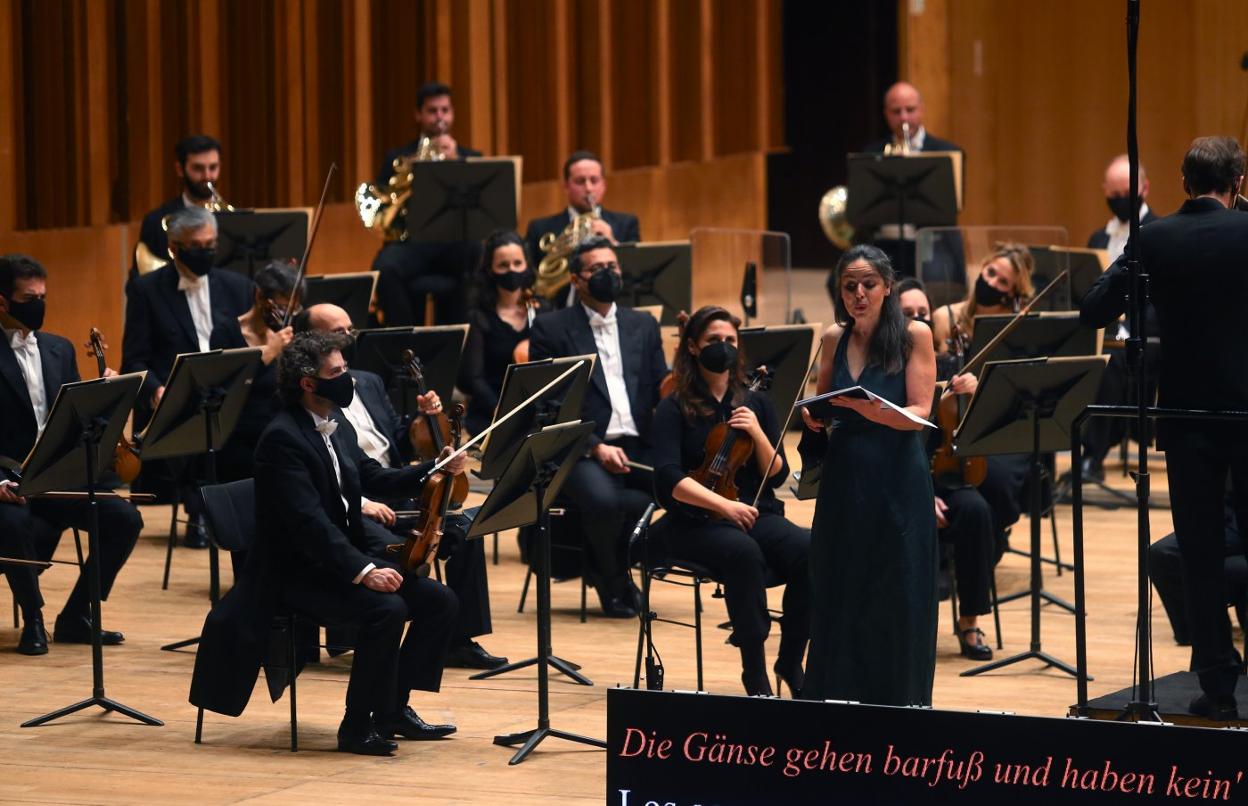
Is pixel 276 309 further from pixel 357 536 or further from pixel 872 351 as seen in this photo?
pixel 872 351

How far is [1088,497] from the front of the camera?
834 centimetres

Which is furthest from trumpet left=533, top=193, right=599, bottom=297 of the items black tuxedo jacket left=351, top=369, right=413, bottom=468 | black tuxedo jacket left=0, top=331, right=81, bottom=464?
black tuxedo jacket left=0, top=331, right=81, bottom=464

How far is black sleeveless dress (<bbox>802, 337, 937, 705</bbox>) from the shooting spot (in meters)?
4.49

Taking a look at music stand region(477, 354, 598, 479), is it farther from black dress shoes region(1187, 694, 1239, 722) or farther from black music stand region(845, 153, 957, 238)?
black music stand region(845, 153, 957, 238)

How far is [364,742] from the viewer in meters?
4.80

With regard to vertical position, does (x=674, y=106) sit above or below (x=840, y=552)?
above

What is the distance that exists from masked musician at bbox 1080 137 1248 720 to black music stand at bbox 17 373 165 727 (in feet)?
8.25

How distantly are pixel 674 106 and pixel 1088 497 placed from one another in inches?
204

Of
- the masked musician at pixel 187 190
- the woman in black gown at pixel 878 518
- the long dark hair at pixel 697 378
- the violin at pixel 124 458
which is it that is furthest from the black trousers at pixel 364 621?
the masked musician at pixel 187 190

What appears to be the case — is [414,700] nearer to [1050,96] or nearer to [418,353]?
[418,353]

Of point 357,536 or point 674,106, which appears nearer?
point 357,536

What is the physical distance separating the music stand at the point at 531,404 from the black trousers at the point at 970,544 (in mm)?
1207

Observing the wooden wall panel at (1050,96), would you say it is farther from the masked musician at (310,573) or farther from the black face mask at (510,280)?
the masked musician at (310,573)

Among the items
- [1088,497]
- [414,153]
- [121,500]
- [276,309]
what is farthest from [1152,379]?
[121,500]
